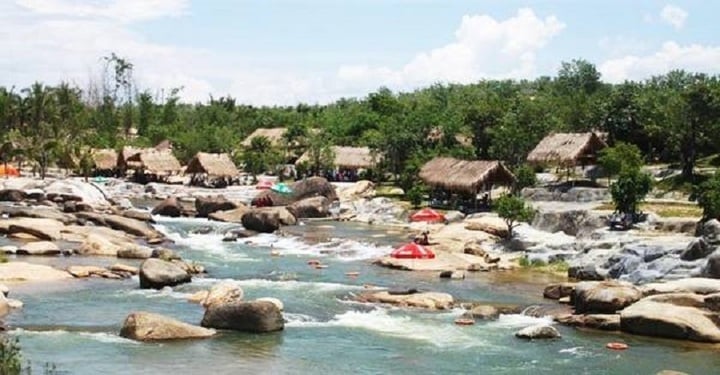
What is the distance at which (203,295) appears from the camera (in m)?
33.5

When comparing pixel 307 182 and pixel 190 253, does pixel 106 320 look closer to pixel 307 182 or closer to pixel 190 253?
pixel 190 253

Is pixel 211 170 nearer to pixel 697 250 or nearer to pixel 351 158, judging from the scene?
pixel 351 158

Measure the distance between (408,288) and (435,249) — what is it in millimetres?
9244

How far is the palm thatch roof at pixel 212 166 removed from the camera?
8900cm

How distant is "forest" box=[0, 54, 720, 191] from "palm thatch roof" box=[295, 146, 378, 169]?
1.87 meters

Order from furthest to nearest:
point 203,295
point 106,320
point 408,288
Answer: point 408,288 < point 203,295 < point 106,320

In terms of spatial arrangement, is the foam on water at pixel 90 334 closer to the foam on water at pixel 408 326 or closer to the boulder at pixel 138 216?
the foam on water at pixel 408 326

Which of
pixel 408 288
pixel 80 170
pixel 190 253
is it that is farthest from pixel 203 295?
pixel 80 170

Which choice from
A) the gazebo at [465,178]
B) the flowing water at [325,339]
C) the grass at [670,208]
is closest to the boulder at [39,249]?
the flowing water at [325,339]

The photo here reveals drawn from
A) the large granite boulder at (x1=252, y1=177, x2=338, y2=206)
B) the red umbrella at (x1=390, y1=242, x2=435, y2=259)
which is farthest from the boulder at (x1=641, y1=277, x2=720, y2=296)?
the large granite boulder at (x1=252, y1=177, x2=338, y2=206)

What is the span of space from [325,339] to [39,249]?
21349 mm

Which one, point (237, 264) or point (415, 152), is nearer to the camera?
point (237, 264)

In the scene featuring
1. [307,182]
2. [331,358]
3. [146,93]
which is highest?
[146,93]

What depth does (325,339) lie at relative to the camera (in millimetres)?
27859
